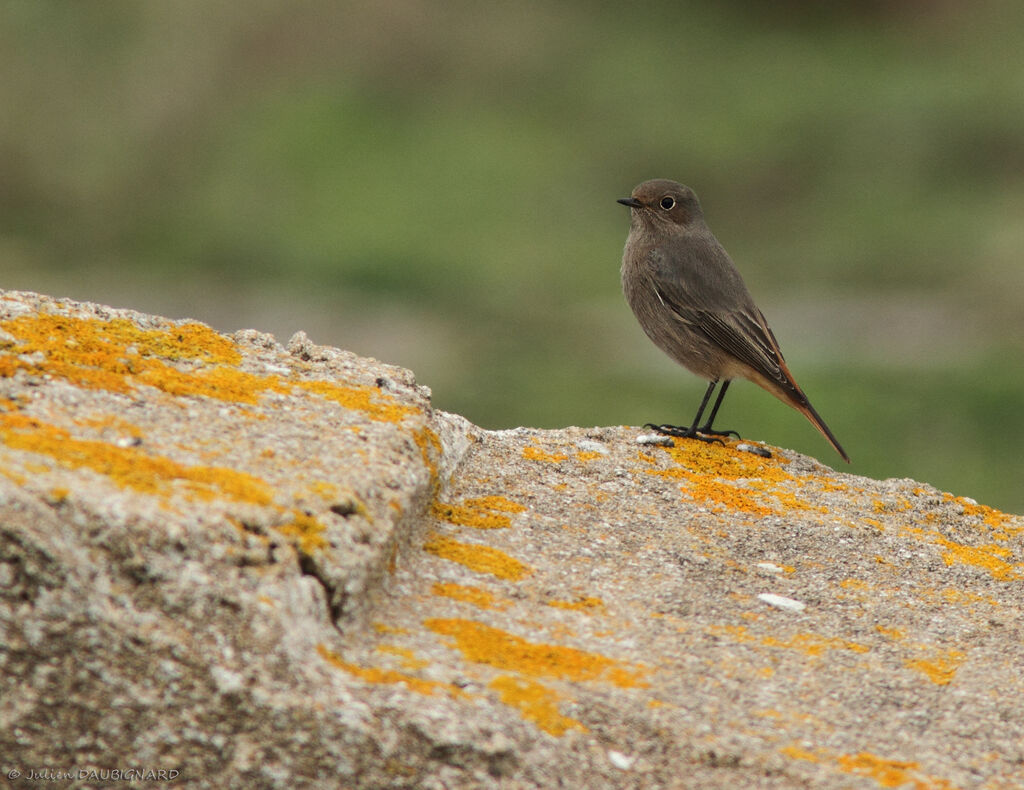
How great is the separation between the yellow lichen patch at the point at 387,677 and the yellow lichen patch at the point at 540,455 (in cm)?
179

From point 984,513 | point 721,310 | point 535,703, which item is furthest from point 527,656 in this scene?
point 721,310

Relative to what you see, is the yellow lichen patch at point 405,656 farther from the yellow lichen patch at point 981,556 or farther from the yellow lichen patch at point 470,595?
the yellow lichen patch at point 981,556

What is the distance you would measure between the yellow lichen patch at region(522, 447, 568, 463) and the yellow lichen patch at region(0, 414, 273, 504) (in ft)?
5.39

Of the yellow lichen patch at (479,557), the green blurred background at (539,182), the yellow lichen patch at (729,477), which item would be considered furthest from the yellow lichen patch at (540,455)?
the green blurred background at (539,182)

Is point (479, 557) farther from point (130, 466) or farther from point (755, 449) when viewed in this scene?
point (755, 449)

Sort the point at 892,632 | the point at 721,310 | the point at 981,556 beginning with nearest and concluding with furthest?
1. the point at 892,632
2. the point at 981,556
3. the point at 721,310

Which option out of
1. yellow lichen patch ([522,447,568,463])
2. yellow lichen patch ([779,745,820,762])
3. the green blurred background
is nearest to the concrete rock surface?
yellow lichen patch ([779,745,820,762])

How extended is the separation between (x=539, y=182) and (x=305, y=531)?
53.6 ft

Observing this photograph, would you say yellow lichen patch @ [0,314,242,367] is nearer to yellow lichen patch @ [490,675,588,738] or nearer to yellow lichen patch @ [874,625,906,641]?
yellow lichen patch @ [490,675,588,738]

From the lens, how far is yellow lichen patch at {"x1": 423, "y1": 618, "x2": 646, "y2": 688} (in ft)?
11.7

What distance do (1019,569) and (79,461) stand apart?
3.12 meters

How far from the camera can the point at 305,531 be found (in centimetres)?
349

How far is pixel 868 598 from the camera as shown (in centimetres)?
436

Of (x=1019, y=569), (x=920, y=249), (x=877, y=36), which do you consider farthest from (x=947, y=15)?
(x=1019, y=569)
